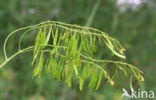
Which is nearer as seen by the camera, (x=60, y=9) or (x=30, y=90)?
(x=30, y=90)

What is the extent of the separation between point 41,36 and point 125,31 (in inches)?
93.6

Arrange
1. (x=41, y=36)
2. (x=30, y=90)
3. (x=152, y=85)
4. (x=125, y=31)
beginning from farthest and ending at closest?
(x=125, y=31) < (x=152, y=85) < (x=30, y=90) < (x=41, y=36)

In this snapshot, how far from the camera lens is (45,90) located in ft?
7.82

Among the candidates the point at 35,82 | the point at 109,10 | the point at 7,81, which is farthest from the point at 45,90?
the point at 109,10

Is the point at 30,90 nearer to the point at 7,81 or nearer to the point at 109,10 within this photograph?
the point at 7,81

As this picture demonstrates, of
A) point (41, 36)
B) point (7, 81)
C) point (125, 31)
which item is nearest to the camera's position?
point (41, 36)

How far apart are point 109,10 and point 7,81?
151 centimetres

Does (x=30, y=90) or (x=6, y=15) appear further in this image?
(x=6, y=15)

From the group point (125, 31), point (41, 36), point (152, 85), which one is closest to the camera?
point (41, 36)

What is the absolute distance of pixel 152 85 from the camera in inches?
106

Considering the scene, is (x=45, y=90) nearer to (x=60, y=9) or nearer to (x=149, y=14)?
(x=60, y=9)

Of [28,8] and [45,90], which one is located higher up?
[28,8]

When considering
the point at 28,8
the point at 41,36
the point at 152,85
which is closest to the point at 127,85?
the point at 152,85

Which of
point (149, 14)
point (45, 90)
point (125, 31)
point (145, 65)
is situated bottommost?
point (45, 90)
